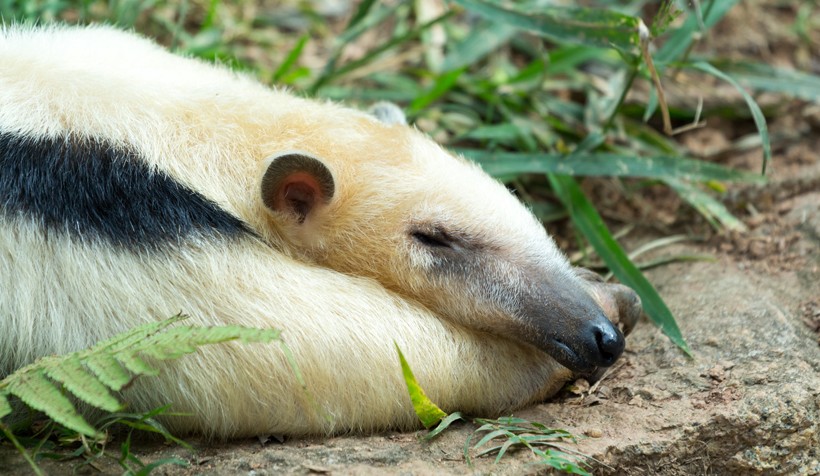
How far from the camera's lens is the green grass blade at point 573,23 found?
544cm

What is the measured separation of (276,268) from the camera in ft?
13.1

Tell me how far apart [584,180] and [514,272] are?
276 cm

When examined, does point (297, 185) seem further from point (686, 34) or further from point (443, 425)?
point (686, 34)

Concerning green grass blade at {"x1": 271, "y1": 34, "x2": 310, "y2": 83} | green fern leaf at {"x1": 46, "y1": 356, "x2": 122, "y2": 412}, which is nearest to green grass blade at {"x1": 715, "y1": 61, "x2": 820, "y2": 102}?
green grass blade at {"x1": 271, "y1": 34, "x2": 310, "y2": 83}

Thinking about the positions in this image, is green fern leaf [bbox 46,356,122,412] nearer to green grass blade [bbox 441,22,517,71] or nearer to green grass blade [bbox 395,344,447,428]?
green grass blade [bbox 395,344,447,428]

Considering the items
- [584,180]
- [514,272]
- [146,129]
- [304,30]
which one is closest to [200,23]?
[304,30]

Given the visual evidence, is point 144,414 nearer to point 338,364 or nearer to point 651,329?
point 338,364

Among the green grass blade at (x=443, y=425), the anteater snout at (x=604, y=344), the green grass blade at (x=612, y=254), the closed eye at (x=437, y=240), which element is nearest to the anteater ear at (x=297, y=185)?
the closed eye at (x=437, y=240)

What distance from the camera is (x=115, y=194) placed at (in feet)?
12.4

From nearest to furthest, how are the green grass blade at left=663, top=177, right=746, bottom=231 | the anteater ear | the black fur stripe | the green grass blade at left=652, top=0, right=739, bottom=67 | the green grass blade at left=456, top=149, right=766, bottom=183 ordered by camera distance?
1. the black fur stripe
2. the anteater ear
3. the green grass blade at left=456, top=149, right=766, bottom=183
4. the green grass blade at left=663, top=177, right=746, bottom=231
5. the green grass blade at left=652, top=0, right=739, bottom=67

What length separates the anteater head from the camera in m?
4.07

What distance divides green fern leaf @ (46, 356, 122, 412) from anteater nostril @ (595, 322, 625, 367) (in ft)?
6.71

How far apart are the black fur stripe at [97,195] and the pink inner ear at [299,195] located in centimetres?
32

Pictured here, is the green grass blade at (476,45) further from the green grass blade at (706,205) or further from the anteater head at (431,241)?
the anteater head at (431,241)
